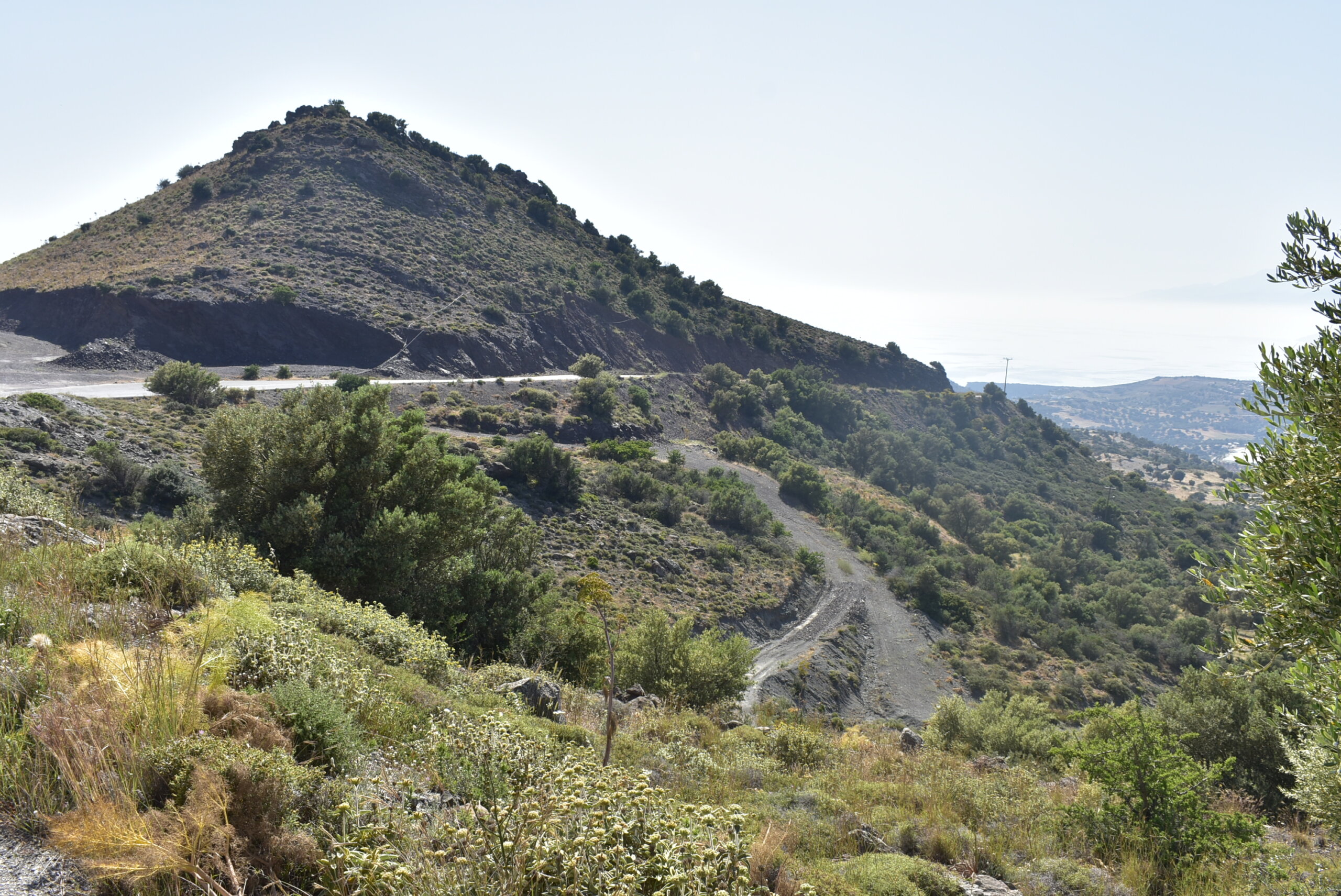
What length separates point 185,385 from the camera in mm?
33125

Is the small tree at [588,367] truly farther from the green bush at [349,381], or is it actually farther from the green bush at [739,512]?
the green bush at [349,381]

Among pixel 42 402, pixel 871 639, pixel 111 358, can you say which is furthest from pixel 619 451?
pixel 111 358

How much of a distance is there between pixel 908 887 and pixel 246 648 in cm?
546

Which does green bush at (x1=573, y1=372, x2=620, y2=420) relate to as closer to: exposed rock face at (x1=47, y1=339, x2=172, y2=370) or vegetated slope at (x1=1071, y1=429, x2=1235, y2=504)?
exposed rock face at (x1=47, y1=339, x2=172, y2=370)

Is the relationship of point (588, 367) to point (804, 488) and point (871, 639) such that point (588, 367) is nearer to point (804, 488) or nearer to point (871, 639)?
point (804, 488)

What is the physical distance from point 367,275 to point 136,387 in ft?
78.5

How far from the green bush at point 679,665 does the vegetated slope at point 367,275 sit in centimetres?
3865

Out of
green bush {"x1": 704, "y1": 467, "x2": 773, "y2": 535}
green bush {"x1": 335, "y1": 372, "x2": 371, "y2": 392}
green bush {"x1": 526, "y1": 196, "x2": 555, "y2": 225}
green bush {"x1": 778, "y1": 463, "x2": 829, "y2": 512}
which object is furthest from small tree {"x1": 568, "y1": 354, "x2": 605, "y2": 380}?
green bush {"x1": 526, "y1": 196, "x2": 555, "y2": 225}

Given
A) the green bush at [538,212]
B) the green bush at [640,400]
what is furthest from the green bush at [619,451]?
the green bush at [538,212]

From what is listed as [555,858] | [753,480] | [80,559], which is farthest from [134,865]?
[753,480]

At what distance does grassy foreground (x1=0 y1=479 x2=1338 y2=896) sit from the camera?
299 centimetres

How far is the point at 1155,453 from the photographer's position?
172625 mm

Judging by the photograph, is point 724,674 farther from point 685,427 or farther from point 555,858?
point 685,427

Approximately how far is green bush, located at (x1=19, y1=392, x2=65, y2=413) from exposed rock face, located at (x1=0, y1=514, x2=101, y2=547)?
73.0 feet
